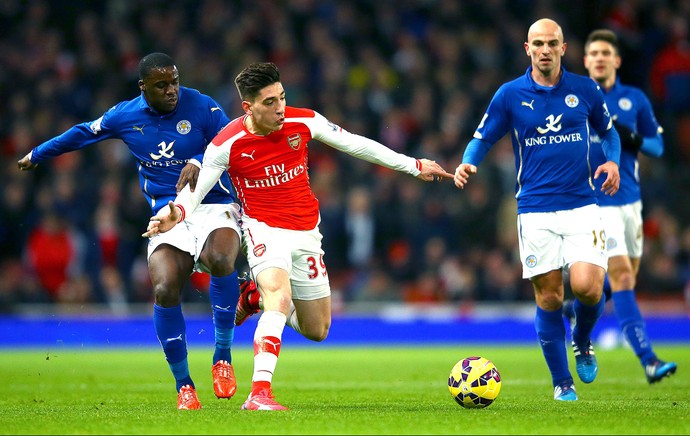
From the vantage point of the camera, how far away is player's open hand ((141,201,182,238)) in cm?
713

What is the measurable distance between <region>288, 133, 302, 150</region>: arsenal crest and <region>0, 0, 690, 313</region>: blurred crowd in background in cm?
839

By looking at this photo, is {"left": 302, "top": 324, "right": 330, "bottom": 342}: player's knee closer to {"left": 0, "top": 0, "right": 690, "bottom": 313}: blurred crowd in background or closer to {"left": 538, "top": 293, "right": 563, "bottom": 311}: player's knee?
{"left": 538, "top": 293, "right": 563, "bottom": 311}: player's knee

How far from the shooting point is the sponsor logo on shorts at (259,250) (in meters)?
7.35

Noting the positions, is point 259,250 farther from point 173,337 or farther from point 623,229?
point 623,229

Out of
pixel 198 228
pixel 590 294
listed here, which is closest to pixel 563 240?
pixel 590 294

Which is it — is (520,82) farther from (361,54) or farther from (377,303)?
(361,54)

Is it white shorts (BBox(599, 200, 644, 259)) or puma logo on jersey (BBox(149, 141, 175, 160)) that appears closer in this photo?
puma logo on jersey (BBox(149, 141, 175, 160))

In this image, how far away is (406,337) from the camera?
16.8m

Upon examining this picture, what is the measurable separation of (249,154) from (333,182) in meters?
9.40

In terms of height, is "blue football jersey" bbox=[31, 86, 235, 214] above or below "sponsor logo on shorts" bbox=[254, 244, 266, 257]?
above

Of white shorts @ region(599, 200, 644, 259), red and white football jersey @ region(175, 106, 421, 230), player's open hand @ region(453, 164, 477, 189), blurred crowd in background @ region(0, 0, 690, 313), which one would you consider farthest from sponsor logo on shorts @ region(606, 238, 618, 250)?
blurred crowd in background @ region(0, 0, 690, 313)

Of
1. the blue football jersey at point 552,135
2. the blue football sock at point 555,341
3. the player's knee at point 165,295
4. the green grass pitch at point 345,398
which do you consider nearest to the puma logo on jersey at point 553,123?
the blue football jersey at point 552,135

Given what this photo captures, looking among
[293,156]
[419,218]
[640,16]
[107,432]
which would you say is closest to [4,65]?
[419,218]

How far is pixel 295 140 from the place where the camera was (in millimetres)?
7492
